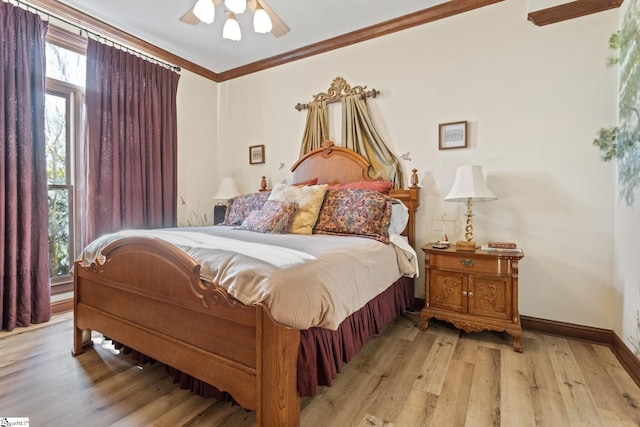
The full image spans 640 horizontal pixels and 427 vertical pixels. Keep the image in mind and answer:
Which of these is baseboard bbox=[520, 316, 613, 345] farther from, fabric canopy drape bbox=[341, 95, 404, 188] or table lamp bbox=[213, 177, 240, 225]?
table lamp bbox=[213, 177, 240, 225]

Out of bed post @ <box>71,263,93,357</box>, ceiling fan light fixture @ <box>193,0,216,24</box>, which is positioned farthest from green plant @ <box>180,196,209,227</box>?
ceiling fan light fixture @ <box>193,0,216,24</box>

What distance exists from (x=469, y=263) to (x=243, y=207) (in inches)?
82.5

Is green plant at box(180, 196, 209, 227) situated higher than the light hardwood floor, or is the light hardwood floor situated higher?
green plant at box(180, 196, 209, 227)

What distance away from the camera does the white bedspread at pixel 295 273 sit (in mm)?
1228

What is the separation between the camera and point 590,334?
2270mm

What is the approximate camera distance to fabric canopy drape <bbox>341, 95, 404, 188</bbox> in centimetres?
302

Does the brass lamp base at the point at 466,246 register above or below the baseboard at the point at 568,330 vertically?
above

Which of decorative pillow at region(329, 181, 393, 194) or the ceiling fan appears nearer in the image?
the ceiling fan

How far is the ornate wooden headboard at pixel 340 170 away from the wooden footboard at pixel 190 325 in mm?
1927

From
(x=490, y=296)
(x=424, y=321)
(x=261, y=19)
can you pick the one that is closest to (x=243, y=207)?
(x=261, y=19)

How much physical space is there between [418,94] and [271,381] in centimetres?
272

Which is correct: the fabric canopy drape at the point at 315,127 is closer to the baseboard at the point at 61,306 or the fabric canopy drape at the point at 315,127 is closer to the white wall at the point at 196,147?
the white wall at the point at 196,147

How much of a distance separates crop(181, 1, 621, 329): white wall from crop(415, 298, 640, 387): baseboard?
0.18ft

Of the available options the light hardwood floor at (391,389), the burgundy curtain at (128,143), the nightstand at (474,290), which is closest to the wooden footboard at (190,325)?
the light hardwood floor at (391,389)
